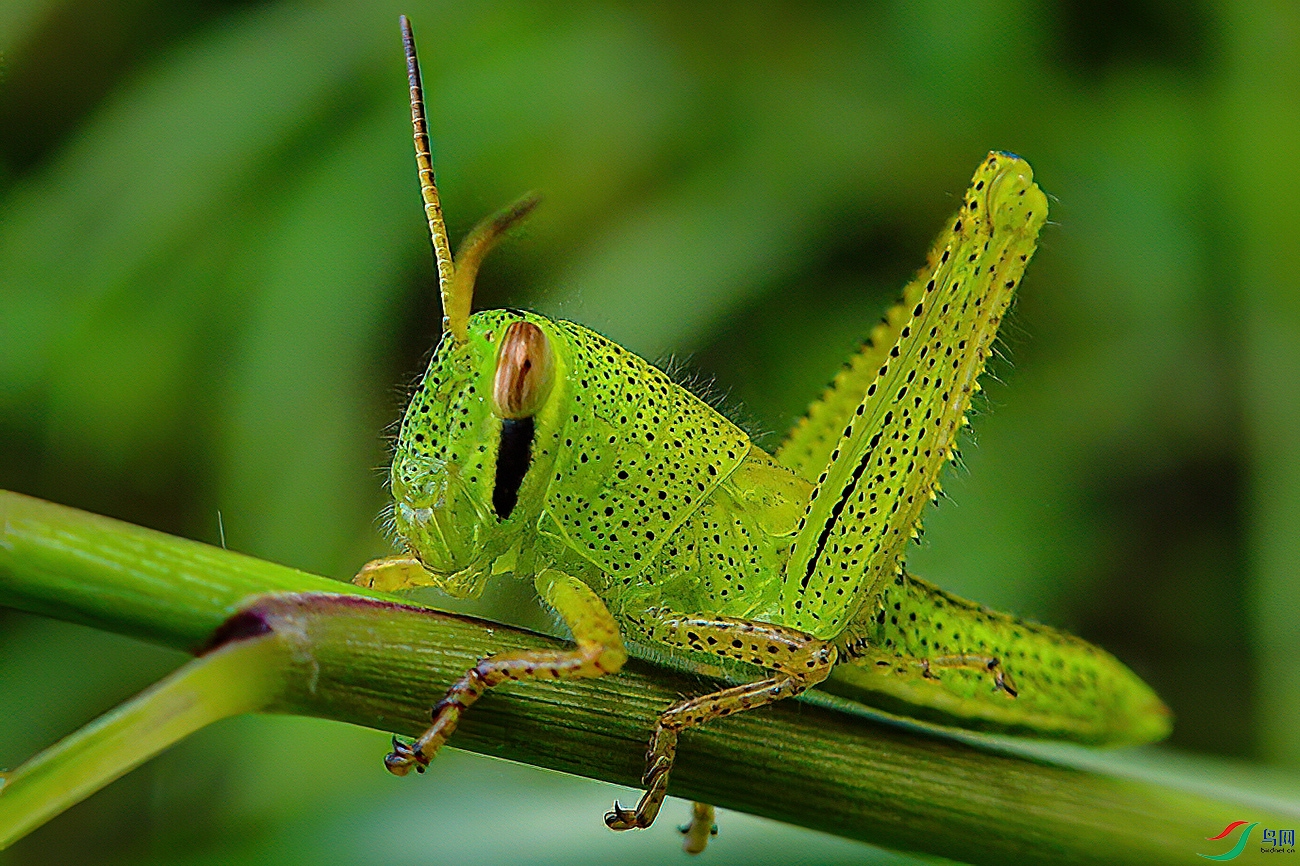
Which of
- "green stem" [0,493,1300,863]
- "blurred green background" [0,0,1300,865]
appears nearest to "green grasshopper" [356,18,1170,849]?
"green stem" [0,493,1300,863]

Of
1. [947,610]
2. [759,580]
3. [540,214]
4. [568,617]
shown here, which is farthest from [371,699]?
[947,610]

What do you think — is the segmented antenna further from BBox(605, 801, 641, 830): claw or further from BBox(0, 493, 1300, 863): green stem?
BBox(605, 801, 641, 830): claw

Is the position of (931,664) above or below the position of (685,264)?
below

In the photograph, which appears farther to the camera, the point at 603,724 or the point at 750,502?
the point at 750,502

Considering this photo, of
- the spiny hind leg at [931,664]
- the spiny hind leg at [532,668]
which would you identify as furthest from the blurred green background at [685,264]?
the spiny hind leg at [532,668]

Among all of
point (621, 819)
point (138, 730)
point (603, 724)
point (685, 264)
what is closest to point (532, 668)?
point (603, 724)

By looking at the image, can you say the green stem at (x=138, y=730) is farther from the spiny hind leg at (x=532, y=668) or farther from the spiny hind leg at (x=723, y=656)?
the spiny hind leg at (x=723, y=656)

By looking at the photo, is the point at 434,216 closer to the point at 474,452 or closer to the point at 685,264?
the point at 474,452
